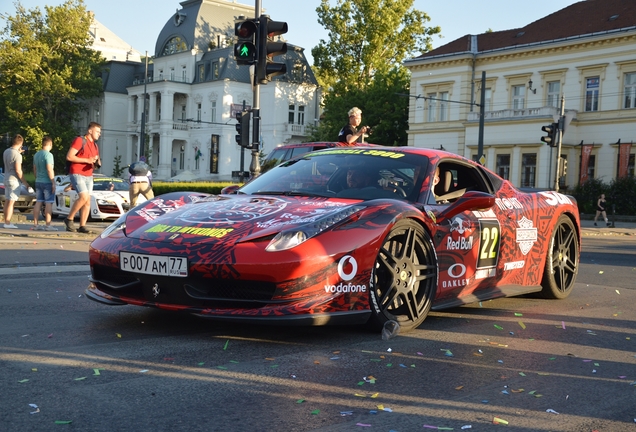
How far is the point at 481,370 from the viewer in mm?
4430

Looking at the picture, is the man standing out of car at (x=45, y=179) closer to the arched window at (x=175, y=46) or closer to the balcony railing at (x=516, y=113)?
the balcony railing at (x=516, y=113)

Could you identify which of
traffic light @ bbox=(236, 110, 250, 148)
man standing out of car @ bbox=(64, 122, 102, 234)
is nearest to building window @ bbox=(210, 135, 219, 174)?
traffic light @ bbox=(236, 110, 250, 148)

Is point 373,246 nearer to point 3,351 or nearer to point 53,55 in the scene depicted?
point 3,351

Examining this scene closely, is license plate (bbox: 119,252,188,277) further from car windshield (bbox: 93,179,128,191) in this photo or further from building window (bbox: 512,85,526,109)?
building window (bbox: 512,85,526,109)

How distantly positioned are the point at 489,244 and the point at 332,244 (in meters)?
1.95

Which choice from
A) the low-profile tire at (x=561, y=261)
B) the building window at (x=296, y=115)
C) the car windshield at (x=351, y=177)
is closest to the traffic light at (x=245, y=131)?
the low-profile tire at (x=561, y=261)

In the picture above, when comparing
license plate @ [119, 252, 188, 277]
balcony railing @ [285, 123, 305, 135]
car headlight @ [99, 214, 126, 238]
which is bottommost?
license plate @ [119, 252, 188, 277]

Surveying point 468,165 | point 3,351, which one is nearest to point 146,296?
point 3,351

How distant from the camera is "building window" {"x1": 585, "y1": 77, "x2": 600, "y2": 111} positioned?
48.3m

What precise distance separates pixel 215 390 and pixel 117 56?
11096 centimetres

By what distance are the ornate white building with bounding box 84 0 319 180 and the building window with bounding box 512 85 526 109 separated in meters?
24.4

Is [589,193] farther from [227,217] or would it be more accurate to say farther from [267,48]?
[227,217]

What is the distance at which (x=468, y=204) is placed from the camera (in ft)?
19.0

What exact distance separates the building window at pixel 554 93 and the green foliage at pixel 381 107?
14.0 metres
